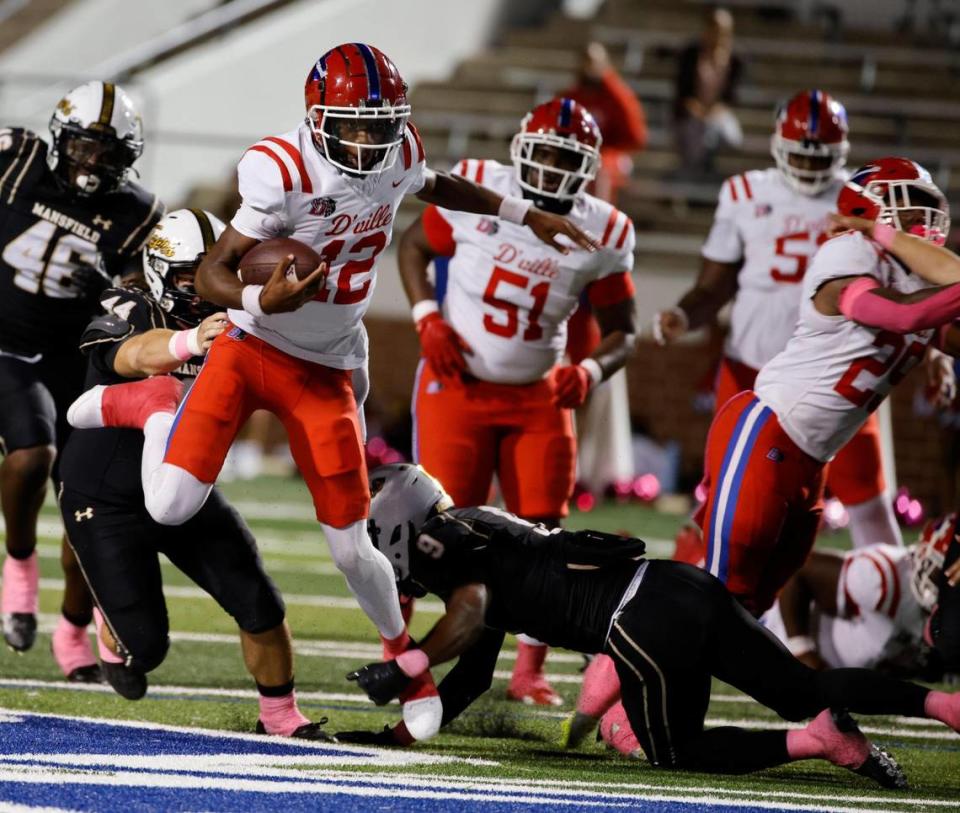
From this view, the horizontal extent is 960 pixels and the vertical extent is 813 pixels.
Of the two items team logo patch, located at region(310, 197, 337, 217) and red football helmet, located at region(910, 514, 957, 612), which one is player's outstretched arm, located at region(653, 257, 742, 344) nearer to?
red football helmet, located at region(910, 514, 957, 612)

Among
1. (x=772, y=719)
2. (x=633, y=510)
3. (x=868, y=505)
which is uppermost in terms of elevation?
(x=868, y=505)

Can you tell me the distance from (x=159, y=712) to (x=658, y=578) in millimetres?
1381

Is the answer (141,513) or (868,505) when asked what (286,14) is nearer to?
(868,505)

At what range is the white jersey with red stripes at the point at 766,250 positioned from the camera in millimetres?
6160

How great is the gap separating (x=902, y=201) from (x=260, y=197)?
1693mm

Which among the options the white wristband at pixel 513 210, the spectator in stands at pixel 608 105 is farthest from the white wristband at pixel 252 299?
the spectator in stands at pixel 608 105

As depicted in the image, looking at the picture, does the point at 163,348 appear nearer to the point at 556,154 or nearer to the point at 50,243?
the point at 50,243

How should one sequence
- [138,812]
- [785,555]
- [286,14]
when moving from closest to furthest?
[138,812]
[785,555]
[286,14]

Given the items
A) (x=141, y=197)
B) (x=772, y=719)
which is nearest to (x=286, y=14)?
(x=141, y=197)

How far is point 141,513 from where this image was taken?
181 inches

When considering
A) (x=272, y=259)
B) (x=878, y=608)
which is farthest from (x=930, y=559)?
(x=272, y=259)

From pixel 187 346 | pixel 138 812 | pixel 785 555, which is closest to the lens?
pixel 138 812

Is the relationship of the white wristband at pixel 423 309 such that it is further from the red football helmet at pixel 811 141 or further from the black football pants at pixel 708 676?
the black football pants at pixel 708 676

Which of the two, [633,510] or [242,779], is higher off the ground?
[242,779]
